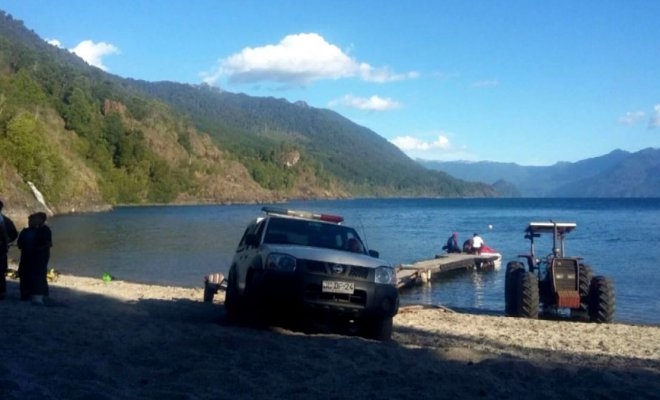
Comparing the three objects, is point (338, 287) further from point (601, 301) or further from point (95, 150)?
point (95, 150)

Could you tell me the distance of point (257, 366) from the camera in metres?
7.63

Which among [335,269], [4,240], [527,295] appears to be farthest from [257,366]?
[527,295]

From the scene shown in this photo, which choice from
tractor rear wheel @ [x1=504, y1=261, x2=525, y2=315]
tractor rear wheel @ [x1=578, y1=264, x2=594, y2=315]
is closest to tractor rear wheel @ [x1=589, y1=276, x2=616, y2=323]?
tractor rear wheel @ [x1=578, y1=264, x2=594, y2=315]

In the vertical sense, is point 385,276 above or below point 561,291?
above

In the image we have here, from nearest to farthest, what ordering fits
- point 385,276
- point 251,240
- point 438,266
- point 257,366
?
point 257,366 < point 385,276 < point 251,240 < point 438,266

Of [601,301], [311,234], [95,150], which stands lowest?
[601,301]

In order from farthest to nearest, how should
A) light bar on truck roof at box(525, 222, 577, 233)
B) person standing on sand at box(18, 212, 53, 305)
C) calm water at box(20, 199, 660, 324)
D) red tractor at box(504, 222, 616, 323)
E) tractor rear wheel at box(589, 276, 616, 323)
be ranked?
calm water at box(20, 199, 660, 324) → light bar on truck roof at box(525, 222, 577, 233) → red tractor at box(504, 222, 616, 323) → tractor rear wheel at box(589, 276, 616, 323) → person standing on sand at box(18, 212, 53, 305)

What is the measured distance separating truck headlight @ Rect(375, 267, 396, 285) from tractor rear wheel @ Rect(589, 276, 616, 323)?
8.30 metres

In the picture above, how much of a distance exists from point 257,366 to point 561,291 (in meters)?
11.7

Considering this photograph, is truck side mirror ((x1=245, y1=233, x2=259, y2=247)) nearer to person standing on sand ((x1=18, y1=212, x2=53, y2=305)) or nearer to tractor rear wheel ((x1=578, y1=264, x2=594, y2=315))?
person standing on sand ((x1=18, y1=212, x2=53, y2=305))

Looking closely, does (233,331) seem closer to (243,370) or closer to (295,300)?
(295,300)

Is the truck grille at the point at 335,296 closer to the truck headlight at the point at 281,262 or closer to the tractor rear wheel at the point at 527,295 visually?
the truck headlight at the point at 281,262

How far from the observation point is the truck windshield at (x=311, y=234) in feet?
38.0

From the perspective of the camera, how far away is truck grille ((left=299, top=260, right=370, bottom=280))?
10227 millimetres
